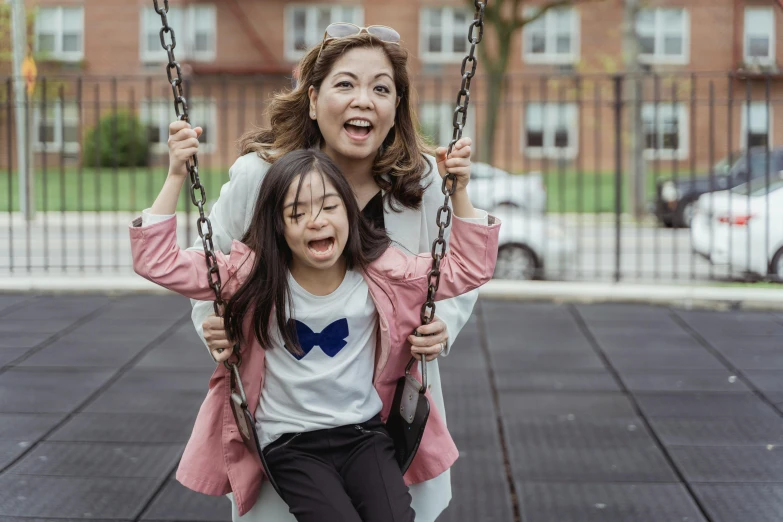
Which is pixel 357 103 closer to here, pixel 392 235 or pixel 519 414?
pixel 392 235

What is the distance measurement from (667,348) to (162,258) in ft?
16.4

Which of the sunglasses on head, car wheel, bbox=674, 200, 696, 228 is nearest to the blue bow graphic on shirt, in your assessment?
the sunglasses on head

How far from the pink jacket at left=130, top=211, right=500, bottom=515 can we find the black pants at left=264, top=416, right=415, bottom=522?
97 millimetres

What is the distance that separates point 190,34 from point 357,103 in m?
29.7

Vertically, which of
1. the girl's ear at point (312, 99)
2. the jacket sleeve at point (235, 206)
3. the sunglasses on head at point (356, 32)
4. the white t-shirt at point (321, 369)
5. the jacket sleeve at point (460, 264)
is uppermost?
the sunglasses on head at point (356, 32)

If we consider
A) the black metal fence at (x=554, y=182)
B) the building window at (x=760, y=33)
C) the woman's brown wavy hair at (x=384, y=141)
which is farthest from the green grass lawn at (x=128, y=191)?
the woman's brown wavy hair at (x=384, y=141)

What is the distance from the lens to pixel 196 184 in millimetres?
2600

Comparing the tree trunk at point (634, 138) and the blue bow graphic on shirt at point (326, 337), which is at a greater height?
the tree trunk at point (634, 138)

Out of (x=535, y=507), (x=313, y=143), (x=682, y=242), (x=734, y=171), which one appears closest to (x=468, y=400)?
(x=535, y=507)

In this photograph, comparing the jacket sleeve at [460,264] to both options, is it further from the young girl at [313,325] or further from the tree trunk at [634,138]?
the tree trunk at [634,138]

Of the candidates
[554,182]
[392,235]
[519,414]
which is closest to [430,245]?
[392,235]

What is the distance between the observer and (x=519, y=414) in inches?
205

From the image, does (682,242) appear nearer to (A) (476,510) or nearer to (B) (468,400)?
(B) (468,400)

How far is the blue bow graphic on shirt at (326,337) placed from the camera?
98.5 inches
